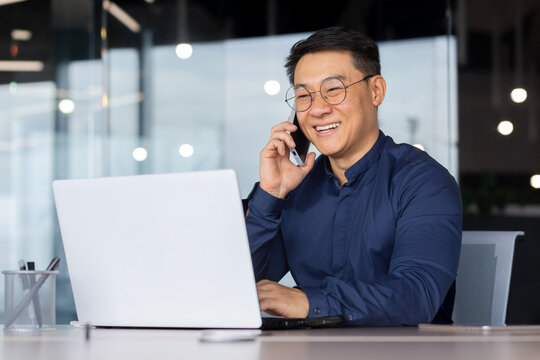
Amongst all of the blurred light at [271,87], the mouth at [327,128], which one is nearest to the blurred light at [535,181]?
the blurred light at [271,87]

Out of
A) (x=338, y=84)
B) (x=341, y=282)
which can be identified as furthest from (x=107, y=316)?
(x=338, y=84)

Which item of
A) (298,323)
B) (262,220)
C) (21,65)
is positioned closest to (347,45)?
(262,220)

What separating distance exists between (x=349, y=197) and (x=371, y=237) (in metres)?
0.16

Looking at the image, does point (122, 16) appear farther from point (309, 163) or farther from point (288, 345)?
point (288, 345)

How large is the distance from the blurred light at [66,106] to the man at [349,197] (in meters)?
2.82

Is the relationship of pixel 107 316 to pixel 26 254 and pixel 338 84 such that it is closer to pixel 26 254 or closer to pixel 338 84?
pixel 338 84

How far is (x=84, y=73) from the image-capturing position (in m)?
4.71

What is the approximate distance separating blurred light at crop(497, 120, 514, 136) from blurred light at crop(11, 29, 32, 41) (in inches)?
120

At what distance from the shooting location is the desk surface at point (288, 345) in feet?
3.40

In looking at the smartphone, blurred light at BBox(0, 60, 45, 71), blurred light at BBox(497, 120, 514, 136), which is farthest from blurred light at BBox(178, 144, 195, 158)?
the smartphone

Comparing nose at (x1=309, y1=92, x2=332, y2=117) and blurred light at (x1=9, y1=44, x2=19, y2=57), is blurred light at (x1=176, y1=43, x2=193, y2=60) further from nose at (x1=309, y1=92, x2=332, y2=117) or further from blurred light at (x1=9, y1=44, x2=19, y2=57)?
nose at (x1=309, y1=92, x2=332, y2=117)

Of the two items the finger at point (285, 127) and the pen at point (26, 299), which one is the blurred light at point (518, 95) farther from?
the pen at point (26, 299)

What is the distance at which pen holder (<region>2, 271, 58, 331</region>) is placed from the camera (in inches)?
57.5

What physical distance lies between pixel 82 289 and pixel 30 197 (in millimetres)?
3380
